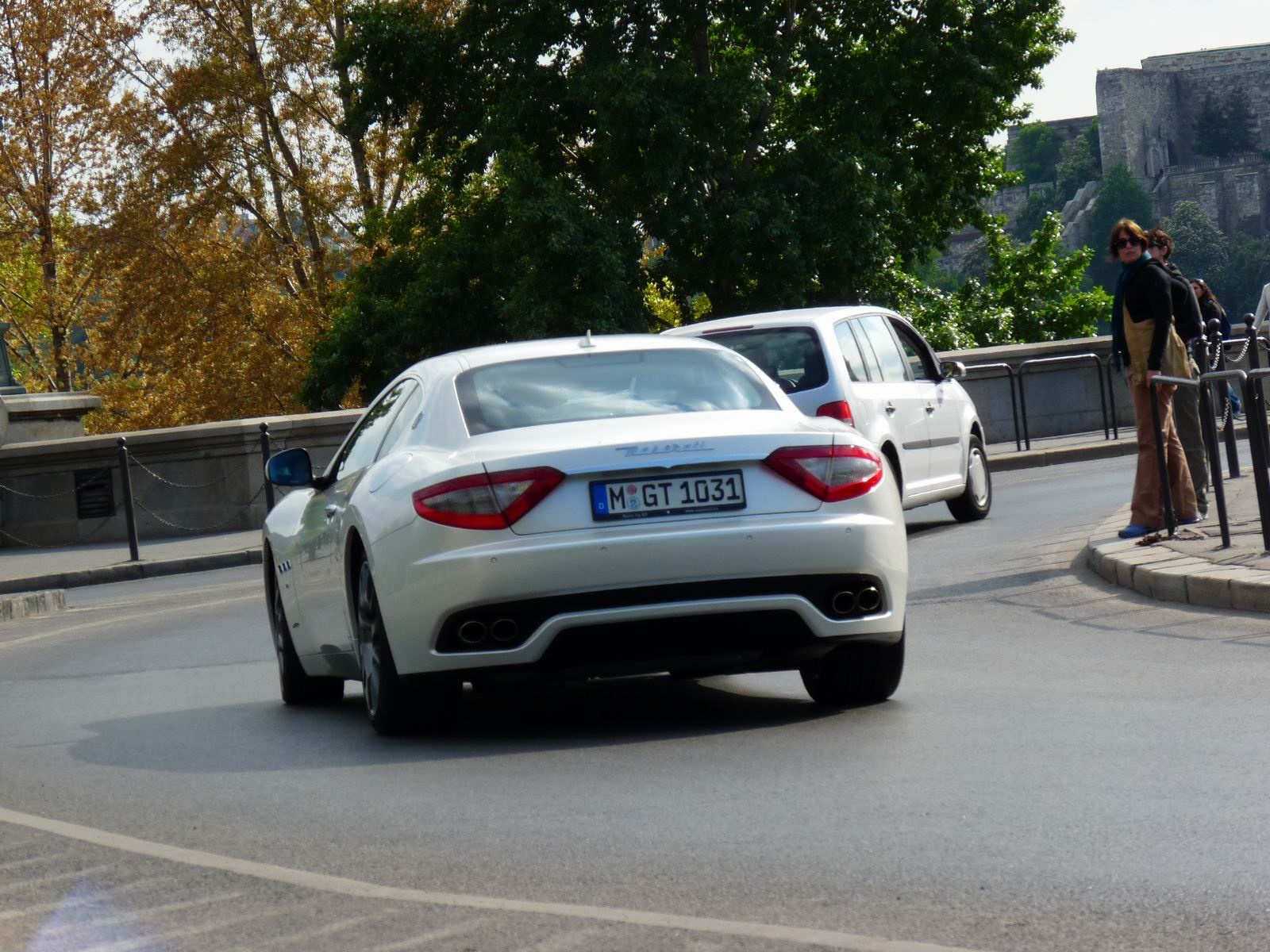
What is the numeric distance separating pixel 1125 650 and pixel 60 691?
4.98m

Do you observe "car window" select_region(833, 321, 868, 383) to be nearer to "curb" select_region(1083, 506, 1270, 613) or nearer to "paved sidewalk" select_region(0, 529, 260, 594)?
"curb" select_region(1083, 506, 1270, 613)

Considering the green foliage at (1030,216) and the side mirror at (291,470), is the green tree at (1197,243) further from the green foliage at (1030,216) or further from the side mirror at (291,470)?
the side mirror at (291,470)

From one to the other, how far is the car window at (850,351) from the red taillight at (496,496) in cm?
740

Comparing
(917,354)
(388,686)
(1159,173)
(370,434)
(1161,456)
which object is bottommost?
(388,686)

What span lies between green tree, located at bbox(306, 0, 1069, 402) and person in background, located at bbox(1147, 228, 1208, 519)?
2159 centimetres

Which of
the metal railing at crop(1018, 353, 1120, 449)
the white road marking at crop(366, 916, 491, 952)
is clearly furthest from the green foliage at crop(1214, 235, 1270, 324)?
the white road marking at crop(366, 916, 491, 952)

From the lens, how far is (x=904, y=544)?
288 inches

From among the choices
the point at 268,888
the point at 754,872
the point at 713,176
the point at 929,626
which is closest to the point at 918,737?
the point at 754,872

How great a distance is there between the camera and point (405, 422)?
7746 mm

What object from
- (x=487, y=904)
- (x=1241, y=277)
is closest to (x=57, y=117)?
(x=487, y=904)

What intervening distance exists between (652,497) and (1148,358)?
19.6 ft

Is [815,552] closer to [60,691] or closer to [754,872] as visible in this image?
[754,872]

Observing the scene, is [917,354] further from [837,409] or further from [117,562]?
[117,562]

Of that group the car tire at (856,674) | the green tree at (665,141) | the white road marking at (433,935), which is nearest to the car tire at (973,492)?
the car tire at (856,674)
